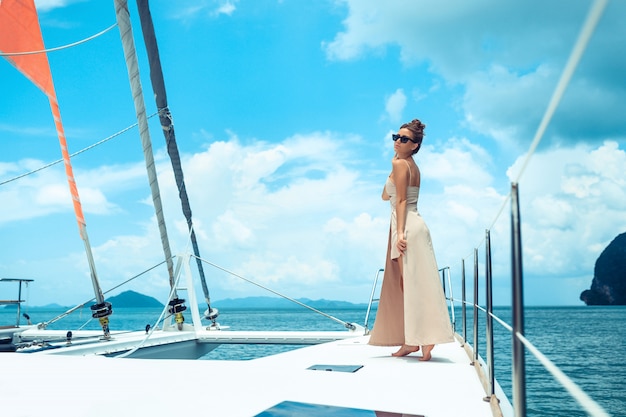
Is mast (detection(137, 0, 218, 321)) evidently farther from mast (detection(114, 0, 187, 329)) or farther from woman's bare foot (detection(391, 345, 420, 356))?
woman's bare foot (detection(391, 345, 420, 356))

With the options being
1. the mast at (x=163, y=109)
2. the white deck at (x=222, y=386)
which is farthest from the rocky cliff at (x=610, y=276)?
the white deck at (x=222, y=386)

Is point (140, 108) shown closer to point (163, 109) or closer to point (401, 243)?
point (163, 109)

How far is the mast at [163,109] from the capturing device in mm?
5555

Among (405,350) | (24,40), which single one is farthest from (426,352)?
(24,40)

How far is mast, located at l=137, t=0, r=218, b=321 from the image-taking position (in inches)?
219

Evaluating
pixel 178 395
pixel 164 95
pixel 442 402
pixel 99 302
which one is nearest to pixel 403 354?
pixel 442 402

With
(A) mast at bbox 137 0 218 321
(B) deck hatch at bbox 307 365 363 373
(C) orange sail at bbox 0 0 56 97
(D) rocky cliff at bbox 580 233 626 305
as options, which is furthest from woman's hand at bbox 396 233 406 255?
(D) rocky cliff at bbox 580 233 626 305

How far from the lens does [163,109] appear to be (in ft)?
19.5

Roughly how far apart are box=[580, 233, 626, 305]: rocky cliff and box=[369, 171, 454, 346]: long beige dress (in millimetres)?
49113

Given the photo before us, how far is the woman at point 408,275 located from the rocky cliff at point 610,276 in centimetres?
4911

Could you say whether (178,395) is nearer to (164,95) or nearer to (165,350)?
(165,350)

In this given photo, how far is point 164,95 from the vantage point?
233 inches

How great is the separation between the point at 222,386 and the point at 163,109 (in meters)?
4.20

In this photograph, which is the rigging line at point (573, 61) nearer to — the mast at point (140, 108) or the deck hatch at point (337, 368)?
the deck hatch at point (337, 368)
